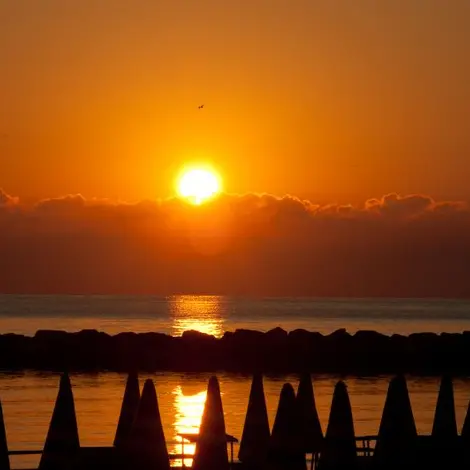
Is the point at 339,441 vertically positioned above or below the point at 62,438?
below

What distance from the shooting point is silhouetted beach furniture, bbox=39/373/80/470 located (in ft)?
65.6

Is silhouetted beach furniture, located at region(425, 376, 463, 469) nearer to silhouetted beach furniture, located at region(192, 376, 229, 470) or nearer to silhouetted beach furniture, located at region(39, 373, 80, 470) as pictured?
silhouetted beach furniture, located at region(192, 376, 229, 470)

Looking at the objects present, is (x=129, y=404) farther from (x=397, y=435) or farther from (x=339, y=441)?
(x=397, y=435)

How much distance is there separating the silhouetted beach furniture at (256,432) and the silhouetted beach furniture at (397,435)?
2.85 meters

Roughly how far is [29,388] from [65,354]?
2014 cm

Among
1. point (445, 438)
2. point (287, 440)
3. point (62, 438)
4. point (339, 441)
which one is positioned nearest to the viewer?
point (339, 441)

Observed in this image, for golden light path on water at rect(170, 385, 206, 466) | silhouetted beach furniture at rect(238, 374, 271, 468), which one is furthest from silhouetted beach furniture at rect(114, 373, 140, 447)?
golden light path on water at rect(170, 385, 206, 466)

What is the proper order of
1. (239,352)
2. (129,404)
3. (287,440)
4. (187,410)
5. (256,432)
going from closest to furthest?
(287,440) < (256,432) < (129,404) < (187,410) < (239,352)

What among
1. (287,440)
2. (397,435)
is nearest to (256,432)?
(287,440)

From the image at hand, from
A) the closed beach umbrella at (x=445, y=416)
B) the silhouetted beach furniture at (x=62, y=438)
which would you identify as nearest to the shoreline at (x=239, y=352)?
the closed beach umbrella at (x=445, y=416)

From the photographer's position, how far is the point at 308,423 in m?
22.2

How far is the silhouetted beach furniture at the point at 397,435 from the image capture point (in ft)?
63.7

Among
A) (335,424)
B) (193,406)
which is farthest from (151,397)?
(193,406)

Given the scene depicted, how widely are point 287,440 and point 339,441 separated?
2.98 feet
